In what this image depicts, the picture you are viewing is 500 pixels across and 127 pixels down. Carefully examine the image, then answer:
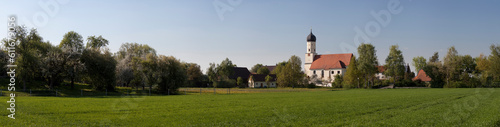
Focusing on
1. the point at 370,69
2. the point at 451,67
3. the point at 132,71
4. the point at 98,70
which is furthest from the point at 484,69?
the point at 98,70

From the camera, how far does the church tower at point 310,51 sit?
131 m

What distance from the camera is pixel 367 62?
88688mm

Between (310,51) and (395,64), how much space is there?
4289 cm

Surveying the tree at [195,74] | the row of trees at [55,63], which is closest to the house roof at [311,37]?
the tree at [195,74]

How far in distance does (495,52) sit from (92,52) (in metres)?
94.7

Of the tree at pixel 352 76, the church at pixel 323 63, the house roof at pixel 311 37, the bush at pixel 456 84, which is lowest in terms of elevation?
the bush at pixel 456 84

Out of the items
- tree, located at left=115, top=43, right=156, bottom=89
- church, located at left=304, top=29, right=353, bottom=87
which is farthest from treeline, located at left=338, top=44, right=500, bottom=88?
tree, located at left=115, top=43, right=156, bottom=89

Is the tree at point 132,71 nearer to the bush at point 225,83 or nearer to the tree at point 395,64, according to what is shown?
the bush at point 225,83

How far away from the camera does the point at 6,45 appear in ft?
173

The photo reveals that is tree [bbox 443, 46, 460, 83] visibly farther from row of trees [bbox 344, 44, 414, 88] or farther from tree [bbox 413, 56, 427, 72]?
tree [bbox 413, 56, 427, 72]

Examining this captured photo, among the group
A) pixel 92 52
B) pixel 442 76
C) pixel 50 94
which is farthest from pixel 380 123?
pixel 442 76

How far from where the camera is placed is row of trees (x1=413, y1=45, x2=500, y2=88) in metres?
82.7

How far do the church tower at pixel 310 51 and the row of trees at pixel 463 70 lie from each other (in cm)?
4777

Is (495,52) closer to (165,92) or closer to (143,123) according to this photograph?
(165,92)
